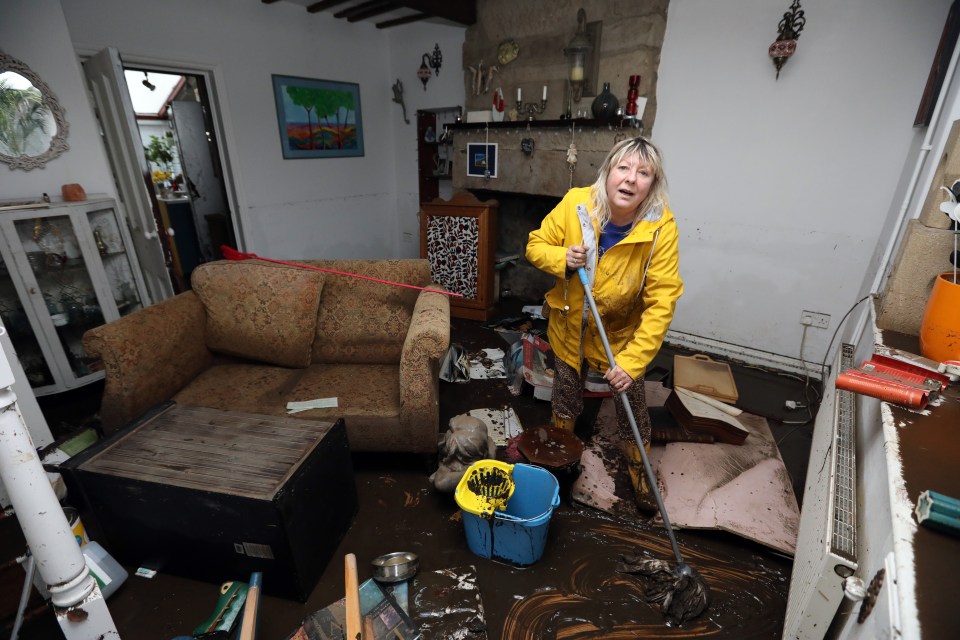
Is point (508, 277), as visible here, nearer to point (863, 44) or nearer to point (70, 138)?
point (863, 44)

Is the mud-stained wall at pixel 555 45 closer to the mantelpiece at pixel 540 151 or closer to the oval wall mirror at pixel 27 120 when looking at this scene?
the mantelpiece at pixel 540 151

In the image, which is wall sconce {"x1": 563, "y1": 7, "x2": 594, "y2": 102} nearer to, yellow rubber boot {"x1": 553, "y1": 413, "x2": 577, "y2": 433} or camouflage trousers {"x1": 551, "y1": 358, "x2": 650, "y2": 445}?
camouflage trousers {"x1": 551, "y1": 358, "x2": 650, "y2": 445}

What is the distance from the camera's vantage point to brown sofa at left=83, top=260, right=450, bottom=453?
6.21 feet

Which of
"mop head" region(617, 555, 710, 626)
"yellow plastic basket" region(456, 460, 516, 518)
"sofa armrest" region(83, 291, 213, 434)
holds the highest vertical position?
"sofa armrest" region(83, 291, 213, 434)

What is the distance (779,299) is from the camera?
3018mm

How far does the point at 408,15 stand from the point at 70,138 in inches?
116

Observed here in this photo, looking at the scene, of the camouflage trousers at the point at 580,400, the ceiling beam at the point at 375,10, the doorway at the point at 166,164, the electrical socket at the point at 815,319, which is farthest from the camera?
the ceiling beam at the point at 375,10

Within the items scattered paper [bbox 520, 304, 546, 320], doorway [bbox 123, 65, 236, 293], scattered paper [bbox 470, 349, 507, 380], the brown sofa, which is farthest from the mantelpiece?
doorway [bbox 123, 65, 236, 293]

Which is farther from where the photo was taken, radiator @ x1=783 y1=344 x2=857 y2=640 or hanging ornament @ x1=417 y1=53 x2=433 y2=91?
hanging ornament @ x1=417 y1=53 x2=433 y2=91

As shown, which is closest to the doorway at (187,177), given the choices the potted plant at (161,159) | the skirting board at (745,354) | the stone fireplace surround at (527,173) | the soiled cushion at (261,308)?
the potted plant at (161,159)

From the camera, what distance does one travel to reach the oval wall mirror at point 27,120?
240 cm

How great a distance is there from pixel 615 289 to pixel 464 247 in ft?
7.26

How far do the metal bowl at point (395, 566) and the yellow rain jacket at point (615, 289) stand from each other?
104cm

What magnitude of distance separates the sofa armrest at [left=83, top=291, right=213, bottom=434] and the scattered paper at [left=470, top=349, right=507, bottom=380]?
A: 1617 mm
